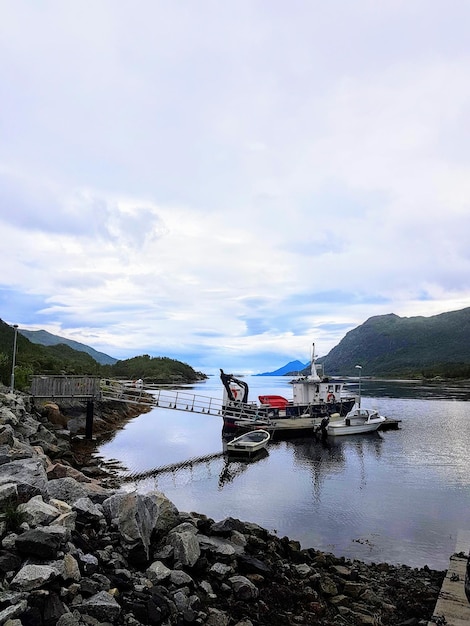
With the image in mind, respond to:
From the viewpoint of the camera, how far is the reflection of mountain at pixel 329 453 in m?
28.2

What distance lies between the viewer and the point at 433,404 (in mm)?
71438

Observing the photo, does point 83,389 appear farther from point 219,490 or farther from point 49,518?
point 49,518

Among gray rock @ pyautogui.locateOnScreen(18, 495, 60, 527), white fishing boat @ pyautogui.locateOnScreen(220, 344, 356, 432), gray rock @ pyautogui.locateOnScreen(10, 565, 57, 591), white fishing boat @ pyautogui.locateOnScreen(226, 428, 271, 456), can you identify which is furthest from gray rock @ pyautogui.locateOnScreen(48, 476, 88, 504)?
white fishing boat @ pyautogui.locateOnScreen(220, 344, 356, 432)

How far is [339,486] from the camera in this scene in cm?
2431

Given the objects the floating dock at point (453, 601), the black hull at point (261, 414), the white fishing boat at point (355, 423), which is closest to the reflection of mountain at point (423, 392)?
the white fishing boat at point (355, 423)

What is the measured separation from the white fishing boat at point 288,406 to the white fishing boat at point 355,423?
1.45 meters

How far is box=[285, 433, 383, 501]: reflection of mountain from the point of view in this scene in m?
28.2

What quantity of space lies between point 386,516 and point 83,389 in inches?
980

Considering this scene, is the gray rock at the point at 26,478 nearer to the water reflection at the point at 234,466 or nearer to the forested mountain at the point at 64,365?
the water reflection at the point at 234,466

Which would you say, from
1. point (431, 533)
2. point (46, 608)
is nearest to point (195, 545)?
point (46, 608)

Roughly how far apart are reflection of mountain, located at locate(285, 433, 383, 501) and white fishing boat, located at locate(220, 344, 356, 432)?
7.47ft

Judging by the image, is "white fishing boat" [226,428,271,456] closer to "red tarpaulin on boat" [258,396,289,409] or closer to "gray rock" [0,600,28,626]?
"red tarpaulin on boat" [258,396,289,409]

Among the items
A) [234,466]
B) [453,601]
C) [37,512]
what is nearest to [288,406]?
[234,466]

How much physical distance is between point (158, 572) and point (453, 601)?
20.5 feet
